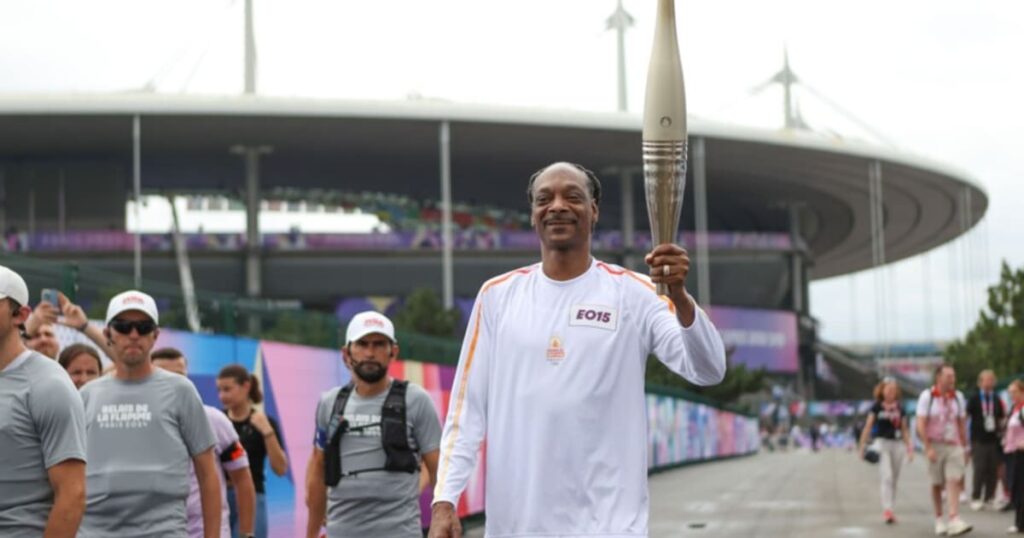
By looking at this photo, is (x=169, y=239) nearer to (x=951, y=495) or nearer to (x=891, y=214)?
(x=891, y=214)

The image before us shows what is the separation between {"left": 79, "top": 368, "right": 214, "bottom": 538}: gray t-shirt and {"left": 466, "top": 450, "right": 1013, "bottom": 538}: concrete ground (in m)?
10.6

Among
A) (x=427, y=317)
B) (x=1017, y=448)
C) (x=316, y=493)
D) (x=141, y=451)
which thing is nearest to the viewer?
(x=141, y=451)

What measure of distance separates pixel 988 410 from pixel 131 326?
643 inches

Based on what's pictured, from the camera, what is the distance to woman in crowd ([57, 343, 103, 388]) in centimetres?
756

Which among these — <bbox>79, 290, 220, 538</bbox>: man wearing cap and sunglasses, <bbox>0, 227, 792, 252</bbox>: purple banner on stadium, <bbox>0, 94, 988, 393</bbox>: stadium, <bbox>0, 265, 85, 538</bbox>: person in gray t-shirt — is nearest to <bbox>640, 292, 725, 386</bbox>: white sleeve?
<bbox>0, 265, 85, 538</bbox>: person in gray t-shirt

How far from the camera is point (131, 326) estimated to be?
21.2ft

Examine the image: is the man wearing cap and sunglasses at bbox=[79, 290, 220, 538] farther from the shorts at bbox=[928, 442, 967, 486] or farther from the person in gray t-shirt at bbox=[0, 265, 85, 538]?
the shorts at bbox=[928, 442, 967, 486]

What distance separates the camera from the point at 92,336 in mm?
7559

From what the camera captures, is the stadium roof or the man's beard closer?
the man's beard

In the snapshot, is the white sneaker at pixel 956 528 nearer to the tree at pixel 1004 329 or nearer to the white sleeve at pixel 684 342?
the white sleeve at pixel 684 342

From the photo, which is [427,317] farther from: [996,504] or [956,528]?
[956,528]

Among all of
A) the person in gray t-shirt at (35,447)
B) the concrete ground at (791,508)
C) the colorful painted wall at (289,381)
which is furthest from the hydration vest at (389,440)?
the concrete ground at (791,508)

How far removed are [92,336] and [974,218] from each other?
262 ft

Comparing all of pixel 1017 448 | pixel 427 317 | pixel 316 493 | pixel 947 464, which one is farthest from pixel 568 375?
pixel 427 317
